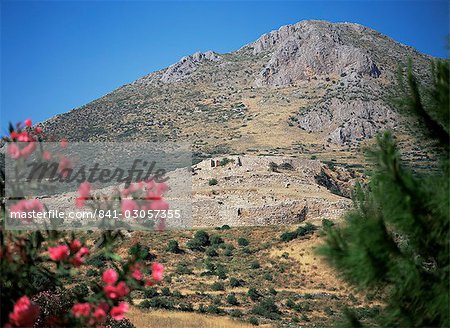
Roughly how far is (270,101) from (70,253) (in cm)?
9176

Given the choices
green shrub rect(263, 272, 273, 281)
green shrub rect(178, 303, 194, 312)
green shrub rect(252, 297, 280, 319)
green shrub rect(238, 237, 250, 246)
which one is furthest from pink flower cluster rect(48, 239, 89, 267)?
green shrub rect(238, 237, 250, 246)

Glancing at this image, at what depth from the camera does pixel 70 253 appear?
4.23 metres

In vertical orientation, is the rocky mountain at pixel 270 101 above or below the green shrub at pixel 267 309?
above

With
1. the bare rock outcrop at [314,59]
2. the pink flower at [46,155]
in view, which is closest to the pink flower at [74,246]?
the pink flower at [46,155]

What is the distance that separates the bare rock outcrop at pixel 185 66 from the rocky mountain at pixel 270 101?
238 millimetres

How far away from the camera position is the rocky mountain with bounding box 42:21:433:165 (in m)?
78.3

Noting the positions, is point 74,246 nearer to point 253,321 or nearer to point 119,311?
point 119,311

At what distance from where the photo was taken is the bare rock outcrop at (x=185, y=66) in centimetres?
11425

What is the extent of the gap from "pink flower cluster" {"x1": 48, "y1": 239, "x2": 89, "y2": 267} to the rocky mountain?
63993 millimetres

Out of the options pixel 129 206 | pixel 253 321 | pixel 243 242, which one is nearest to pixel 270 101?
pixel 243 242

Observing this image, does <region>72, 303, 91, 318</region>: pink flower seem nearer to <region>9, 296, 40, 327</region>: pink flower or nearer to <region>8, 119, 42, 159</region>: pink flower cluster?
<region>9, 296, 40, 327</region>: pink flower

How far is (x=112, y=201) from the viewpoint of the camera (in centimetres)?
473

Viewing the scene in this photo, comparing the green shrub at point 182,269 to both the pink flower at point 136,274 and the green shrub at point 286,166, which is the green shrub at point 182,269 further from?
the pink flower at point 136,274

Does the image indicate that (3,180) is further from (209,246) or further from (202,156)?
(202,156)
